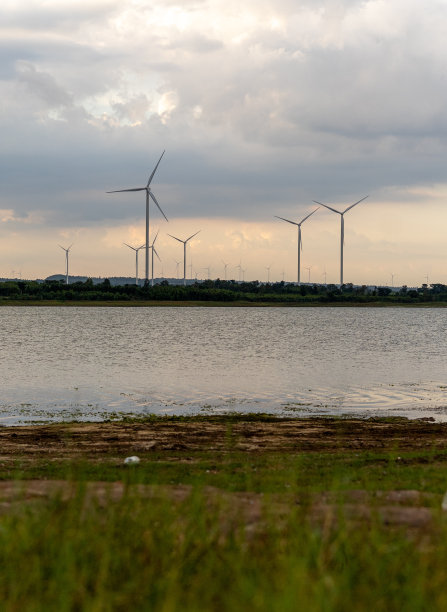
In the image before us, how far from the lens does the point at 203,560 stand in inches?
328

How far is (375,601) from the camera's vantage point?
7141 millimetres

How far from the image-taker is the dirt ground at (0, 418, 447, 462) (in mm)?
23672

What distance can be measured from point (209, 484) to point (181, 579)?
673cm

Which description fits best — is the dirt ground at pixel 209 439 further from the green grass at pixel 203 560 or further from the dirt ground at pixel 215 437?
the green grass at pixel 203 560

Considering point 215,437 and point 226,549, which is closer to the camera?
point 226,549

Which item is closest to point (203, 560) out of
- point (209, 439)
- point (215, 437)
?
point (209, 439)

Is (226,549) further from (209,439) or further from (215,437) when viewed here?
(215,437)

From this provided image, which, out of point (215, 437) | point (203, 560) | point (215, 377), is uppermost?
point (203, 560)

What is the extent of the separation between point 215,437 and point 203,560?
1843 cm

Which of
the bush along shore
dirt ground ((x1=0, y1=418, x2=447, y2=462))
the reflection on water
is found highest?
the bush along shore

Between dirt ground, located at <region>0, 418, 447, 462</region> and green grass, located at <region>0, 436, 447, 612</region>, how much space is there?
12273 millimetres

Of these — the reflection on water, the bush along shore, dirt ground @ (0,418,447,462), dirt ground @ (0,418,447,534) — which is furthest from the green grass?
the reflection on water

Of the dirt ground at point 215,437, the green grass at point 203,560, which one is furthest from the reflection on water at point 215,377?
the green grass at point 203,560

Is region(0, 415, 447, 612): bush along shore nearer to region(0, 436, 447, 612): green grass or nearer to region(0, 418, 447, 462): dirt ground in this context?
region(0, 436, 447, 612): green grass
